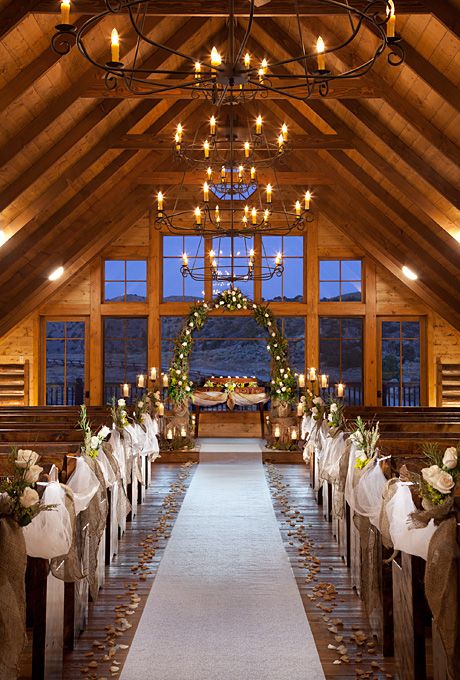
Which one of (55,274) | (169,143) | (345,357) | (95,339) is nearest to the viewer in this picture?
(169,143)

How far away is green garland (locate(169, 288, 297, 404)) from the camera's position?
1121cm

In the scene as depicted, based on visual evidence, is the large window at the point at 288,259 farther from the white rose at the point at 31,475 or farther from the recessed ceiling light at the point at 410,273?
the white rose at the point at 31,475

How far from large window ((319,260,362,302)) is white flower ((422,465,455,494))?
1123 cm

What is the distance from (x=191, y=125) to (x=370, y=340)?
509 centimetres

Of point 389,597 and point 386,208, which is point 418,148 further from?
point 389,597

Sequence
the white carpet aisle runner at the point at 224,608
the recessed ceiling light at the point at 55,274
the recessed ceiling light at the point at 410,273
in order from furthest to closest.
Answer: the recessed ceiling light at the point at 410,273 → the recessed ceiling light at the point at 55,274 → the white carpet aisle runner at the point at 224,608

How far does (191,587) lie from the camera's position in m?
4.78

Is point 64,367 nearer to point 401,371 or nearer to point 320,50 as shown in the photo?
point 401,371

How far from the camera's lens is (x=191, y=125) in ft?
38.9

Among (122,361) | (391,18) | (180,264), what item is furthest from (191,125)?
(391,18)

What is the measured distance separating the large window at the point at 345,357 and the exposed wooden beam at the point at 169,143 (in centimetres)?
485

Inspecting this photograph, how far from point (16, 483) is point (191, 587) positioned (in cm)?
231

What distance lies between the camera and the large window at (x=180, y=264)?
14352 millimetres

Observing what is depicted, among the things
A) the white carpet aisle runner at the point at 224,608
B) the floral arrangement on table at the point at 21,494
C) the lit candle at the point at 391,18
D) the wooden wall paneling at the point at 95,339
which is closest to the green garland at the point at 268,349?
the wooden wall paneling at the point at 95,339
